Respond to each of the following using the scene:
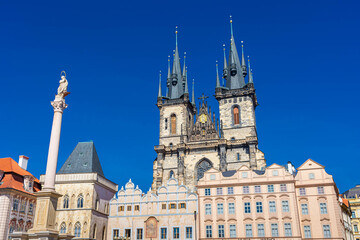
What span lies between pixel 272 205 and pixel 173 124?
29.4 meters

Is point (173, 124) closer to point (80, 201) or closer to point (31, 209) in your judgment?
point (80, 201)

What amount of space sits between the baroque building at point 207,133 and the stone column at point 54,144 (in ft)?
113

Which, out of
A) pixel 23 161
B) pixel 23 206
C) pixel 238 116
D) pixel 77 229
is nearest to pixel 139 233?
pixel 77 229

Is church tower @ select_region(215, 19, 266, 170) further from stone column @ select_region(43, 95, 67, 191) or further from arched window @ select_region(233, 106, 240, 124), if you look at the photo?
A: stone column @ select_region(43, 95, 67, 191)

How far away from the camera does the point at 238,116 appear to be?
63875 mm

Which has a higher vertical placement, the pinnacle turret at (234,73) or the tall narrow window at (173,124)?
the pinnacle turret at (234,73)

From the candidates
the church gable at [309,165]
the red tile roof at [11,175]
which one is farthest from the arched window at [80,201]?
the church gable at [309,165]

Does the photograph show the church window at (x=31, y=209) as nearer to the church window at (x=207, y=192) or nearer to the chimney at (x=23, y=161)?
the chimney at (x=23, y=161)

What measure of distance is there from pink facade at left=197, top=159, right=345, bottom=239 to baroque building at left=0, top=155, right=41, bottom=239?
65.9 ft

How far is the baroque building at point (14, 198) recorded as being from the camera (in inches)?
1498

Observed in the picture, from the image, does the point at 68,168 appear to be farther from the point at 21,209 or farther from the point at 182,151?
the point at 182,151

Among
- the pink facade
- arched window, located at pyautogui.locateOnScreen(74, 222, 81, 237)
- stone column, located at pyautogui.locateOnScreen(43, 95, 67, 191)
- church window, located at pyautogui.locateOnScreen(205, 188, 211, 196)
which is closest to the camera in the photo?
stone column, located at pyautogui.locateOnScreen(43, 95, 67, 191)

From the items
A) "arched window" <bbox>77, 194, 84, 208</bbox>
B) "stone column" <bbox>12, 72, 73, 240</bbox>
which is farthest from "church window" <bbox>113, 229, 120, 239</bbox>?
"stone column" <bbox>12, 72, 73, 240</bbox>

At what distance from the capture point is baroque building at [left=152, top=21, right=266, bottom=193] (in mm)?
59156
